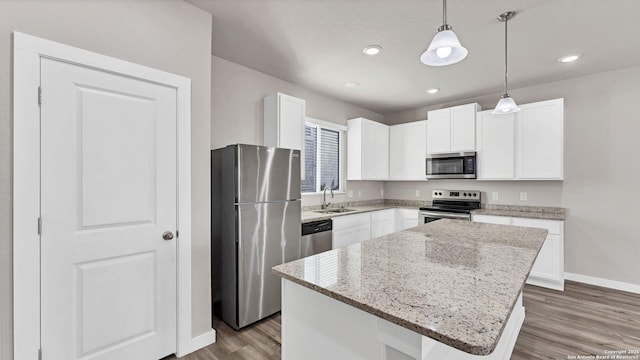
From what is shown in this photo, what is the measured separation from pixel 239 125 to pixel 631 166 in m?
4.66

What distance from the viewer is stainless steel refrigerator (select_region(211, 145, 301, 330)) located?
246 cm

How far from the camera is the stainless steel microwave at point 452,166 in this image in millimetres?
4035

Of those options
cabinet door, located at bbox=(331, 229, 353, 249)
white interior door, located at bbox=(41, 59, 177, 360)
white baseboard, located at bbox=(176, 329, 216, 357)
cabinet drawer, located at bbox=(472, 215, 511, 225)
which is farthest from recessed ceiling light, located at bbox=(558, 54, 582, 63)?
white baseboard, located at bbox=(176, 329, 216, 357)

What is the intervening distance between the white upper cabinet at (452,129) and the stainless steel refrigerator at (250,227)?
2.60 m

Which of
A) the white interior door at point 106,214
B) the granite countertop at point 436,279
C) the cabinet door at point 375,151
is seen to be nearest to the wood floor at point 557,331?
the white interior door at point 106,214

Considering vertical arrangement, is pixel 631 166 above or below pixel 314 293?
above

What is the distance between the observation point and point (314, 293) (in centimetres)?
128

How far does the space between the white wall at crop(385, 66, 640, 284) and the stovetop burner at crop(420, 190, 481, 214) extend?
708 millimetres

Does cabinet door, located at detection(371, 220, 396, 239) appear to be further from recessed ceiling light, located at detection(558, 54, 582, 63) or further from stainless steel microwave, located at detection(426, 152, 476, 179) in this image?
recessed ceiling light, located at detection(558, 54, 582, 63)

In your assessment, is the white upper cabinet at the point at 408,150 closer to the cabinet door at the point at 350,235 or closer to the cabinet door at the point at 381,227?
the cabinet door at the point at 381,227

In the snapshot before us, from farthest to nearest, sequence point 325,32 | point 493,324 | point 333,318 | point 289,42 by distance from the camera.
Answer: point 289,42 → point 325,32 → point 333,318 → point 493,324

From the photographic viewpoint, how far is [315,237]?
320cm

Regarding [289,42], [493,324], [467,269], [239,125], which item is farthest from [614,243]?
[239,125]

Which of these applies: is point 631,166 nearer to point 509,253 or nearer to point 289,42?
point 509,253
